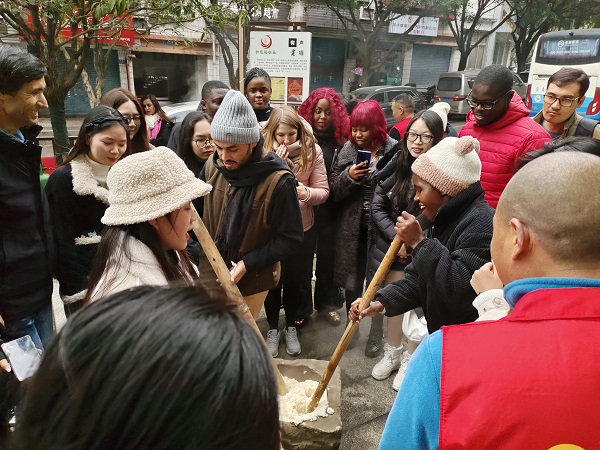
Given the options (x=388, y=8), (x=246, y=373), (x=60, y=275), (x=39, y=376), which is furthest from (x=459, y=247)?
(x=388, y=8)

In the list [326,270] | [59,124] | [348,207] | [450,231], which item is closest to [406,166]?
[348,207]

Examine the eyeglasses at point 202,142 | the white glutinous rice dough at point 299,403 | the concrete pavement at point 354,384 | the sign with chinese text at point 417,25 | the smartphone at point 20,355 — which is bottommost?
the concrete pavement at point 354,384

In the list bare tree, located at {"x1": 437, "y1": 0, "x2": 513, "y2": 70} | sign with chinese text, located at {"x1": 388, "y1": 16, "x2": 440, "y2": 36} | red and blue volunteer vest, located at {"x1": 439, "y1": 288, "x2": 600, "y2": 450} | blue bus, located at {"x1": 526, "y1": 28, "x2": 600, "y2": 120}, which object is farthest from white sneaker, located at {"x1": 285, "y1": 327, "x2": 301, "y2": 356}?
sign with chinese text, located at {"x1": 388, "y1": 16, "x2": 440, "y2": 36}

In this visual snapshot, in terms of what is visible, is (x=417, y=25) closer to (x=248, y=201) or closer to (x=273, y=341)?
(x=273, y=341)

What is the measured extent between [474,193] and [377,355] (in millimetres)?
1828

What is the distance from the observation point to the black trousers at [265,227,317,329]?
3480mm

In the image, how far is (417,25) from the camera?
2516 cm

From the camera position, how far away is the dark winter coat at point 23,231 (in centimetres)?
209

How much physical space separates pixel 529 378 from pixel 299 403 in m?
1.78

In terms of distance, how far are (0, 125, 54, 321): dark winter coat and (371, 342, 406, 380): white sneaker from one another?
7.32ft

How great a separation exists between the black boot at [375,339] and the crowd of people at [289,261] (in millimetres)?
14

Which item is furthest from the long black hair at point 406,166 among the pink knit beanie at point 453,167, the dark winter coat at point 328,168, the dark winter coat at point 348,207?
the pink knit beanie at point 453,167

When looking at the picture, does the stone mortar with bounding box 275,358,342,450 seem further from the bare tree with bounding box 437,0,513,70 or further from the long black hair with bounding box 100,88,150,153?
the bare tree with bounding box 437,0,513,70

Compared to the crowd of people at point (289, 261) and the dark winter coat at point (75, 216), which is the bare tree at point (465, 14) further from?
the dark winter coat at point (75, 216)
